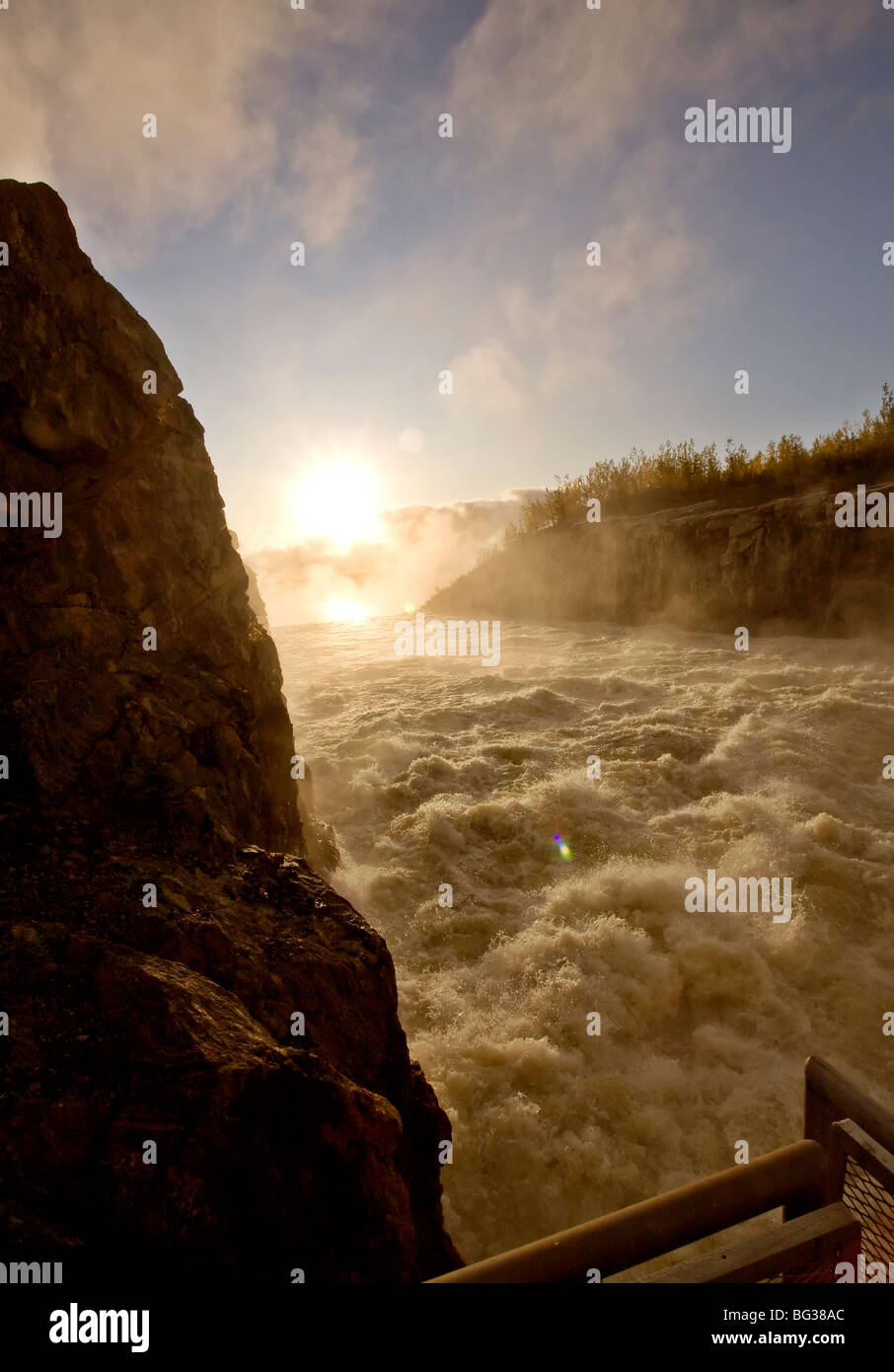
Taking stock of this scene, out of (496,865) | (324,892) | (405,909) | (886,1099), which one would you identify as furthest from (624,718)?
(324,892)

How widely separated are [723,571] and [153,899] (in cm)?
1519

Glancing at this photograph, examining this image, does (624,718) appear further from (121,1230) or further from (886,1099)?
(121,1230)

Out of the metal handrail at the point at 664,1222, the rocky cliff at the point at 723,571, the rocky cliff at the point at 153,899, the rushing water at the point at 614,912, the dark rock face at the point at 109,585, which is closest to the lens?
the metal handrail at the point at 664,1222

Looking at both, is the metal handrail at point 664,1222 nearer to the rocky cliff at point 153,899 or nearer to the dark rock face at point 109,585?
the rocky cliff at point 153,899

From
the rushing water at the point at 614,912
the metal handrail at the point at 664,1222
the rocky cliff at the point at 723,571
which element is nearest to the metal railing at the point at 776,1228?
the metal handrail at the point at 664,1222

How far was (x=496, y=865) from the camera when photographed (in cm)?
612

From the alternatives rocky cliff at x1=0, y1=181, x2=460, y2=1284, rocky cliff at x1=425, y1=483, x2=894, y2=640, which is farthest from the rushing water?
rocky cliff at x1=425, y1=483, x2=894, y2=640

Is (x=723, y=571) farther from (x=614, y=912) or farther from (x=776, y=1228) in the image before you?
(x=776, y=1228)

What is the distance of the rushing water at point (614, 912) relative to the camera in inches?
142

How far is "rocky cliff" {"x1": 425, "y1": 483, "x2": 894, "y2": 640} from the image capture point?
523 inches

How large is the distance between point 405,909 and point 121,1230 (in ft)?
13.4

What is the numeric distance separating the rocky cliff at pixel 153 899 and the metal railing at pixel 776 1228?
66cm

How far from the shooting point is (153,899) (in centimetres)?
247

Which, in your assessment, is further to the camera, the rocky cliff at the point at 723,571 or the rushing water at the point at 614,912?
the rocky cliff at the point at 723,571
